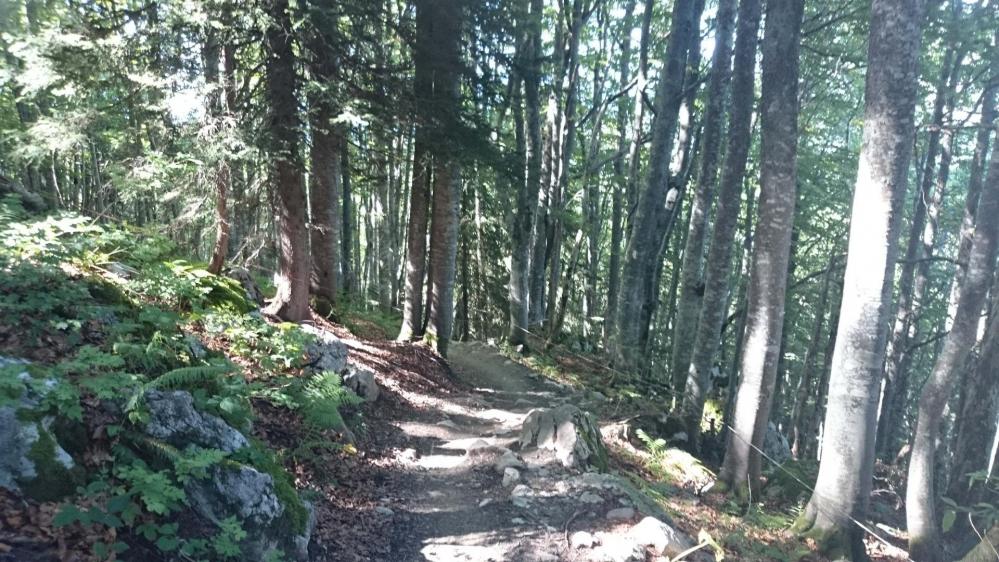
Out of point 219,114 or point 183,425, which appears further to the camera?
point 219,114

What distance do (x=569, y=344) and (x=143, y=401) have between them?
1621cm

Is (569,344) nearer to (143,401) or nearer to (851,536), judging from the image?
(851,536)

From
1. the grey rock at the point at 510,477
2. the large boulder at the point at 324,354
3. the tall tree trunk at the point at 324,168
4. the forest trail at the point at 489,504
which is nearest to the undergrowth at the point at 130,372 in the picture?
the large boulder at the point at 324,354

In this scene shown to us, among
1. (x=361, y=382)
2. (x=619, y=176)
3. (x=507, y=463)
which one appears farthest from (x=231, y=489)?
(x=619, y=176)

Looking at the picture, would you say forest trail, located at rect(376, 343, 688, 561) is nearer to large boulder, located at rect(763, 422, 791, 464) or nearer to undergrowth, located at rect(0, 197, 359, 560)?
undergrowth, located at rect(0, 197, 359, 560)

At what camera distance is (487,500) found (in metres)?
5.94

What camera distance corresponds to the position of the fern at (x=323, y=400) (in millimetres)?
5348

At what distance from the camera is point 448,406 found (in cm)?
962

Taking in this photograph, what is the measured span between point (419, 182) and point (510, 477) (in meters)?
7.02

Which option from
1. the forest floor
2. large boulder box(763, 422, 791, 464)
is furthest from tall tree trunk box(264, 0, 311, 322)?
large boulder box(763, 422, 791, 464)

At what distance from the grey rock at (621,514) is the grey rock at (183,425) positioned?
11.7ft

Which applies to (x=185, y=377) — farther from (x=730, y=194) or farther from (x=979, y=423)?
(x=979, y=423)

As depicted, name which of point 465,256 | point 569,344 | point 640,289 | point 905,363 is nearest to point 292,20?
point 640,289

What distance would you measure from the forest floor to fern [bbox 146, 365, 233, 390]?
5.17 ft
